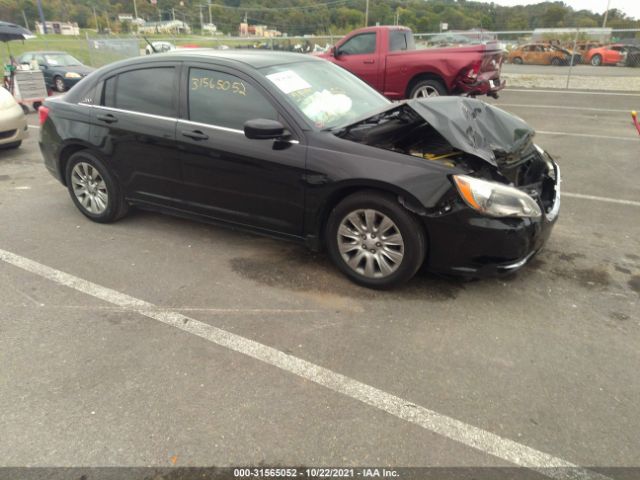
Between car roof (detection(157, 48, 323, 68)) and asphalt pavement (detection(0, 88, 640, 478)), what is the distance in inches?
62.1

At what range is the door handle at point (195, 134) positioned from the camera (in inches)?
153

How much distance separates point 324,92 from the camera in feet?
13.3

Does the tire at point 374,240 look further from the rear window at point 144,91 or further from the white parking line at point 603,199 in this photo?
the white parking line at point 603,199

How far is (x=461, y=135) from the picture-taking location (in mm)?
3439

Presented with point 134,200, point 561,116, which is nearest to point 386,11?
point 561,116

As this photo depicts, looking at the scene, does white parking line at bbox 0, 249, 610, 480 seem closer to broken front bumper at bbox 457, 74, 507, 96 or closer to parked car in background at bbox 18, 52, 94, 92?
broken front bumper at bbox 457, 74, 507, 96

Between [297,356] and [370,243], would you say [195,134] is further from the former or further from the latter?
[297,356]

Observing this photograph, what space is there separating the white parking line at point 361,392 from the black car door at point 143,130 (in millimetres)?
1100

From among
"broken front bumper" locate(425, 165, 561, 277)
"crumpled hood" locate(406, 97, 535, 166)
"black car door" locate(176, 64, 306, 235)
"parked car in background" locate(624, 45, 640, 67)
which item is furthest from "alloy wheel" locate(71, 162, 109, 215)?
"parked car in background" locate(624, 45, 640, 67)

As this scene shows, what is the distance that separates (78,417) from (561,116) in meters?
11.7

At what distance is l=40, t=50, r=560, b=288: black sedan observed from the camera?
10.6 ft

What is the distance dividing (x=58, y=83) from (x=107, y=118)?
45.6 ft

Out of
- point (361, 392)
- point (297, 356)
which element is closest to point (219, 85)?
point (297, 356)

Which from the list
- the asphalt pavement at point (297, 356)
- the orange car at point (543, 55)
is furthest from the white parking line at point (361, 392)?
the orange car at point (543, 55)
